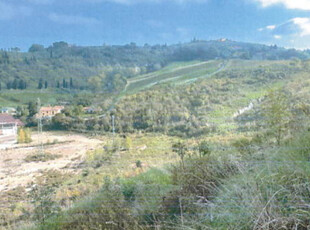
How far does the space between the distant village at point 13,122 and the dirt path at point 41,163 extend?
0.21 meters

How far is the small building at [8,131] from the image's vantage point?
4699 mm

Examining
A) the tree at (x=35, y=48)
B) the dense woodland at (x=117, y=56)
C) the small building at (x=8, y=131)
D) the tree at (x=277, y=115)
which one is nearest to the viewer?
the tree at (x=277, y=115)

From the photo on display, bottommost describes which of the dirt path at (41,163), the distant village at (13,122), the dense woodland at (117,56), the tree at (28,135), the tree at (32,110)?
Answer: the dirt path at (41,163)

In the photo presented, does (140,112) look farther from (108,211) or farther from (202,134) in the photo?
(108,211)

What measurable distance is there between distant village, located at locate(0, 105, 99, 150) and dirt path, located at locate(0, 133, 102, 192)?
0.70 ft

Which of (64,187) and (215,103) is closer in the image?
(64,187)

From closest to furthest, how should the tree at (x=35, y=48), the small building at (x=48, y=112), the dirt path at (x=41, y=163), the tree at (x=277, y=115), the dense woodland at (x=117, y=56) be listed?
the tree at (x=277, y=115) < the dirt path at (x=41, y=163) < the small building at (x=48, y=112) < the dense woodland at (x=117, y=56) < the tree at (x=35, y=48)

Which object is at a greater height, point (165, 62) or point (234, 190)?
point (165, 62)

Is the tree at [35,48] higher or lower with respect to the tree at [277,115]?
higher

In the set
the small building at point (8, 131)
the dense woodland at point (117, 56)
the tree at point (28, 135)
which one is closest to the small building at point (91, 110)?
the tree at point (28, 135)

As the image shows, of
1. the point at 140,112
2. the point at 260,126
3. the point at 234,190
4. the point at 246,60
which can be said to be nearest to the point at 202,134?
the point at 260,126

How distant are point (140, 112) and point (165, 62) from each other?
20.1 meters

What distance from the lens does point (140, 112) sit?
6078 millimetres

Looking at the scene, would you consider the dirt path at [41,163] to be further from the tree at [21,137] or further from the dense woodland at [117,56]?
the dense woodland at [117,56]
